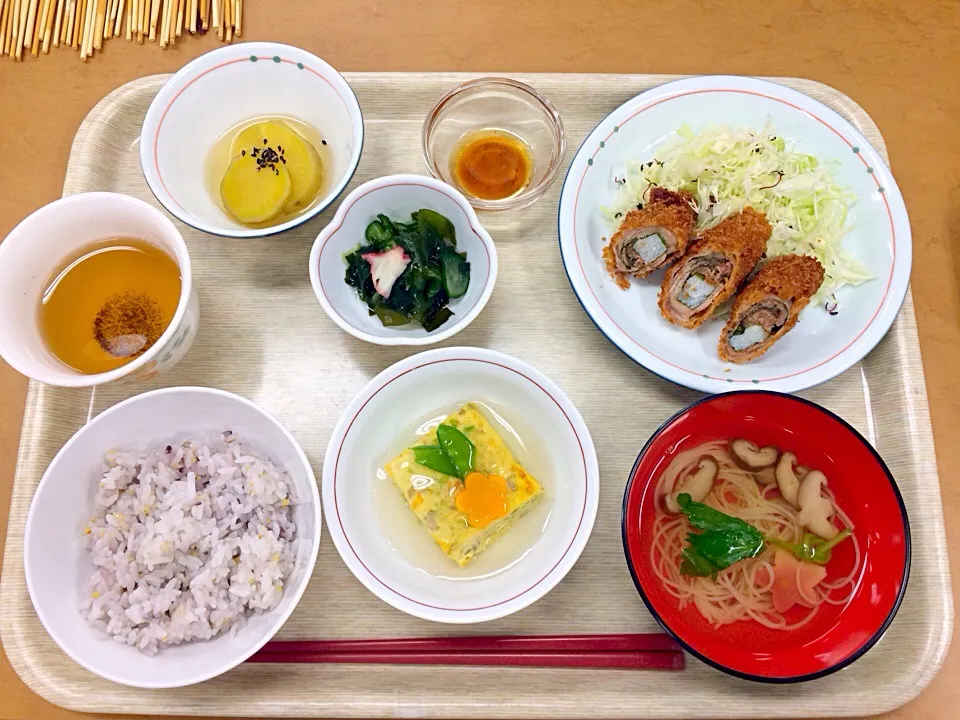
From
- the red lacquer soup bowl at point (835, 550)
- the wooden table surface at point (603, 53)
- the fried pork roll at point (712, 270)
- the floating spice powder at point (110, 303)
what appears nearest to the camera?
the red lacquer soup bowl at point (835, 550)

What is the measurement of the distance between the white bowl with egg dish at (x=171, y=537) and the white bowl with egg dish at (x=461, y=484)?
142 mm

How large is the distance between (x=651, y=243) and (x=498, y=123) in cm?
57

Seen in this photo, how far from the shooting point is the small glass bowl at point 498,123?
1.79 metres

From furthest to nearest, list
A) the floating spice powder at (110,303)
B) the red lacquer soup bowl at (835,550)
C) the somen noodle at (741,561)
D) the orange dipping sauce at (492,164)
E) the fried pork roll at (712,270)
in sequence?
1. the orange dipping sauce at (492,164)
2. the fried pork roll at (712,270)
3. the floating spice powder at (110,303)
4. the somen noodle at (741,561)
5. the red lacquer soup bowl at (835,550)

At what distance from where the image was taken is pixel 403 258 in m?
1.68

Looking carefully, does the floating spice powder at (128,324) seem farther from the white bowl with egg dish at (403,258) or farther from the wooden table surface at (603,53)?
the wooden table surface at (603,53)

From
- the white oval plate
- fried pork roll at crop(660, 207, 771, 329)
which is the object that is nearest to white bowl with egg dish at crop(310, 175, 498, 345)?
the white oval plate

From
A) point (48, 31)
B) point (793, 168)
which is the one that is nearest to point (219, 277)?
point (48, 31)

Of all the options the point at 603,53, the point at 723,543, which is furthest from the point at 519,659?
the point at 603,53

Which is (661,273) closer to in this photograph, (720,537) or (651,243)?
(651,243)

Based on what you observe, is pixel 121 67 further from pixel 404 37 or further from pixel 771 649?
pixel 771 649

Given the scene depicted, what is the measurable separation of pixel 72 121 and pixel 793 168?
213 centimetres

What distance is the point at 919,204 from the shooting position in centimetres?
196

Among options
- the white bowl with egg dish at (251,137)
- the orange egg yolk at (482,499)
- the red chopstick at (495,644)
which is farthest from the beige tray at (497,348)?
the orange egg yolk at (482,499)
